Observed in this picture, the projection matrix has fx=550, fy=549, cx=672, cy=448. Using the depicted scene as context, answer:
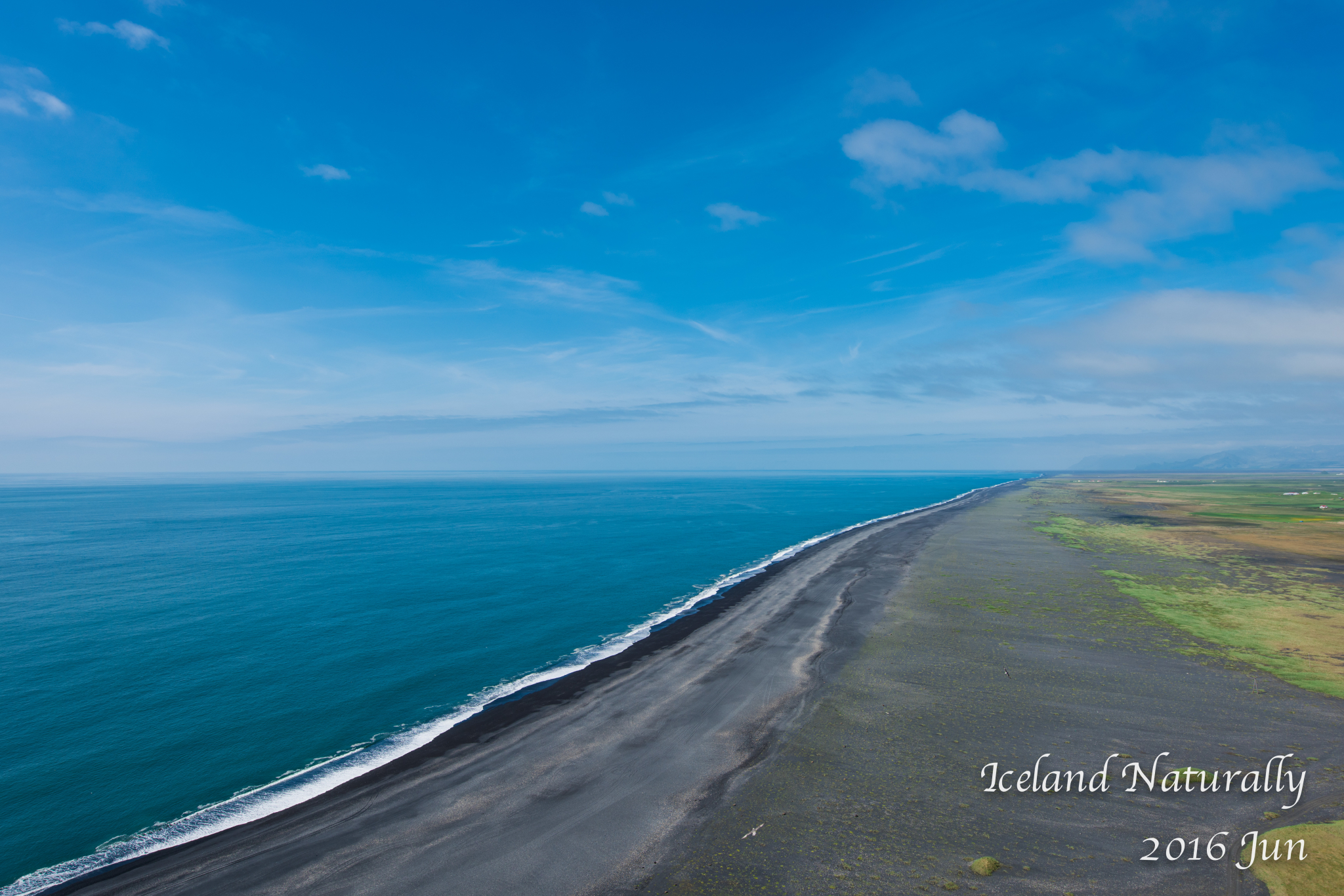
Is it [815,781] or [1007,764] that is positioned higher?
[1007,764]

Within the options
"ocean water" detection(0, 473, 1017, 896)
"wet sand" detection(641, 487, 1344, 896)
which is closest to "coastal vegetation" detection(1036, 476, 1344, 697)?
"wet sand" detection(641, 487, 1344, 896)

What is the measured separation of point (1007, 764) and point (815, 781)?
21.4ft

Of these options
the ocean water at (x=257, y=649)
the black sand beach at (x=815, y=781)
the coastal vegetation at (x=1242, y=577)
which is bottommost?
the ocean water at (x=257, y=649)

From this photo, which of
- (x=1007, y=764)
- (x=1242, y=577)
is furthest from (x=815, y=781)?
(x=1242, y=577)

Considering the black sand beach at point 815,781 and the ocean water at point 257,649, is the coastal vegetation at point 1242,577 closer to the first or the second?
the black sand beach at point 815,781

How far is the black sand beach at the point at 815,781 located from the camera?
13.4 metres

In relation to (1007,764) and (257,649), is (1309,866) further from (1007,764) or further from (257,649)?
(257,649)

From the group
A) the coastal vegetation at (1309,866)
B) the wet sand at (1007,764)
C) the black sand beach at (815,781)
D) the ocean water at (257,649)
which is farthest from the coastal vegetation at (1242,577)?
the ocean water at (257,649)

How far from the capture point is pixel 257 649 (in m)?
32.2

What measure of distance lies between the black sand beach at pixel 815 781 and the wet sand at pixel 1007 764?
8 centimetres

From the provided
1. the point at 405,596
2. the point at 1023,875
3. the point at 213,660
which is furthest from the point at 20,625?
the point at 1023,875

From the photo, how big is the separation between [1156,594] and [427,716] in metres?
50.9

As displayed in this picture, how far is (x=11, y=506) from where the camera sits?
15925cm

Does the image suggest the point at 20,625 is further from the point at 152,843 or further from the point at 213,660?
the point at 152,843
